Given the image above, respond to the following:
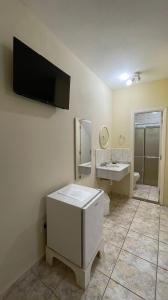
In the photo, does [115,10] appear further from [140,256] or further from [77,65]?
[140,256]

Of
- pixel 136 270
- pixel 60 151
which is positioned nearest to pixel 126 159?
pixel 60 151

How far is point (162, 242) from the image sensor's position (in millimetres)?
1884

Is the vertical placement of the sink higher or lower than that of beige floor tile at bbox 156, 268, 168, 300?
higher

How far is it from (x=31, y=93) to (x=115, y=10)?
1106mm

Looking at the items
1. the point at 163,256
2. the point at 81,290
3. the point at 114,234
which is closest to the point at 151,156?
the point at 114,234

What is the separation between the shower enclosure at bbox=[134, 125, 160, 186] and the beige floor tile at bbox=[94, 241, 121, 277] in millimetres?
3011

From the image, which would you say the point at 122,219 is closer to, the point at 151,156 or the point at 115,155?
the point at 115,155

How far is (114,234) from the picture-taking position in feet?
6.68

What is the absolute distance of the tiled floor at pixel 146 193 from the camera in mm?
3281

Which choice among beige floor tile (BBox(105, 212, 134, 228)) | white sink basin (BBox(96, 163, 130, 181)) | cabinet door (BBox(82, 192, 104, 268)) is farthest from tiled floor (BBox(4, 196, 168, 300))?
white sink basin (BBox(96, 163, 130, 181))

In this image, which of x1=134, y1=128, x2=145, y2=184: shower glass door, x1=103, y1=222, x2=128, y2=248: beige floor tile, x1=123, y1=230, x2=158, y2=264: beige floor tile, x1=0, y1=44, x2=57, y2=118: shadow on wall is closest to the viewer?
x1=0, y1=44, x2=57, y2=118: shadow on wall

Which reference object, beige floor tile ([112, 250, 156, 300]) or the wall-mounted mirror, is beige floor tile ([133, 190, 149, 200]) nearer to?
the wall-mounted mirror

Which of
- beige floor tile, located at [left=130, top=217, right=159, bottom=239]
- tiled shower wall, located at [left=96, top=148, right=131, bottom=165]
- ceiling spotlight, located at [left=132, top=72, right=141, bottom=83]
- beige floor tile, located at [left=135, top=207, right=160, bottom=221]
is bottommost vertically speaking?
beige floor tile, located at [left=130, top=217, right=159, bottom=239]

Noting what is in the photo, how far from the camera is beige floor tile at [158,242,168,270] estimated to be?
154cm
